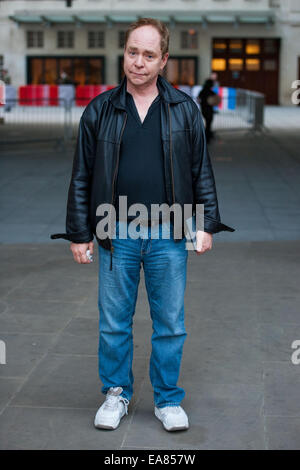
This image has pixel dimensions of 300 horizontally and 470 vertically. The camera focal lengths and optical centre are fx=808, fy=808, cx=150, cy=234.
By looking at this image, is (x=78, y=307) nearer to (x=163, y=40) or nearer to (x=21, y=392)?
(x=21, y=392)

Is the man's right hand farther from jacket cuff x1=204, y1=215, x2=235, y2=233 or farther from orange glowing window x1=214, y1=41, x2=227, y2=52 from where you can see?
orange glowing window x1=214, y1=41, x2=227, y2=52

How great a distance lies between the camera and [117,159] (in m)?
3.77

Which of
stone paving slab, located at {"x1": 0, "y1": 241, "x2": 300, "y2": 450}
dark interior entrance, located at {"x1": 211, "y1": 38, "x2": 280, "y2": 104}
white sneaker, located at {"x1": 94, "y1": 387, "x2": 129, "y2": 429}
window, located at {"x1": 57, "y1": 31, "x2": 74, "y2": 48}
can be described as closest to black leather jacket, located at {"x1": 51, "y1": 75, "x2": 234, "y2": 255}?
white sneaker, located at {"x1": 94, "y1": 387, "x2": 129, "y2": 429}

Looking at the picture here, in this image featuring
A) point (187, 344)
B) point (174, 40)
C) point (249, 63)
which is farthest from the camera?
point (174, 40)

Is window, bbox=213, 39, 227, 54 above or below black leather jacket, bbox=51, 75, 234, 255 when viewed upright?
above

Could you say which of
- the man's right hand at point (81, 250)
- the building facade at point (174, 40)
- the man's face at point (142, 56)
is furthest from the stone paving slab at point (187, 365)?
the building facade at point (174, 40)

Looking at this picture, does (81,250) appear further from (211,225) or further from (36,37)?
(36,37)

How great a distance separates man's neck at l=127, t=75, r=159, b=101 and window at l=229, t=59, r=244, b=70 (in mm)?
42051

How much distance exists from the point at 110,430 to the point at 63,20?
4249 centimetres

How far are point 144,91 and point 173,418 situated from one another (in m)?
1.59

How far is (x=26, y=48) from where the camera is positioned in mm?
45469

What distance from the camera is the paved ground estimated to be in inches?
156

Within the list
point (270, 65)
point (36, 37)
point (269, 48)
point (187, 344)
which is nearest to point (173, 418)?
point (187, 344)

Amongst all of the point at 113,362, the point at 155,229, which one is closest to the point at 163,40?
the point at 155,229
